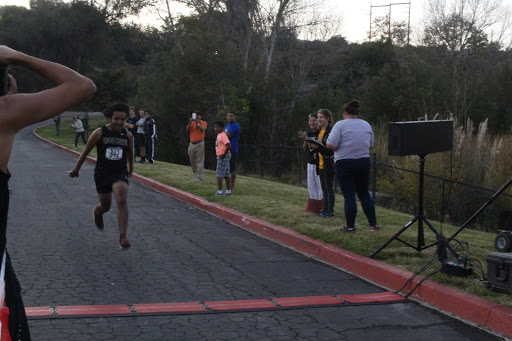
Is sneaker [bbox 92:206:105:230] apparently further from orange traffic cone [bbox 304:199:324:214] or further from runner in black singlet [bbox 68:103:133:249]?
orange traffic cone [bbox 304:199:324:214]

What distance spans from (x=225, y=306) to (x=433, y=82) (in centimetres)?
2527

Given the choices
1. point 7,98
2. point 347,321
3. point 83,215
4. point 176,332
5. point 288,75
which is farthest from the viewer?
point 288,75

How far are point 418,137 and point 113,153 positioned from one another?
372cm

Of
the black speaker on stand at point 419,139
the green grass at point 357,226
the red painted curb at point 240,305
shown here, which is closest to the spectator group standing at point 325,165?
the green grass at point 357,226

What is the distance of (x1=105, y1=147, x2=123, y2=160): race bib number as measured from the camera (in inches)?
304

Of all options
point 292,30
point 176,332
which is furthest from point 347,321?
point 292,30

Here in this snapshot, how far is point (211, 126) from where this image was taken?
28.8 meters

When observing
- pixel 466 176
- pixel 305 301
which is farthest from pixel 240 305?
pixel 466 176

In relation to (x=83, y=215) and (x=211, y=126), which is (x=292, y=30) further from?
(x=83, y=215)

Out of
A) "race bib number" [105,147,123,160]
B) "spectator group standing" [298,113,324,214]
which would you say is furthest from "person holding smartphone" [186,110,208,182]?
"race bib number" [105,147,123,160]

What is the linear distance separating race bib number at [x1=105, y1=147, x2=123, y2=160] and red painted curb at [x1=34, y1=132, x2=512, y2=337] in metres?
2.60

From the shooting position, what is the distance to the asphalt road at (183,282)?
16.1 ft

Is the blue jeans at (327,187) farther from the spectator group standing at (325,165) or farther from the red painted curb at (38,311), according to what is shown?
the red painted curb at (38,311)

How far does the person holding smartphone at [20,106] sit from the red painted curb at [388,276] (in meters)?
3.87
